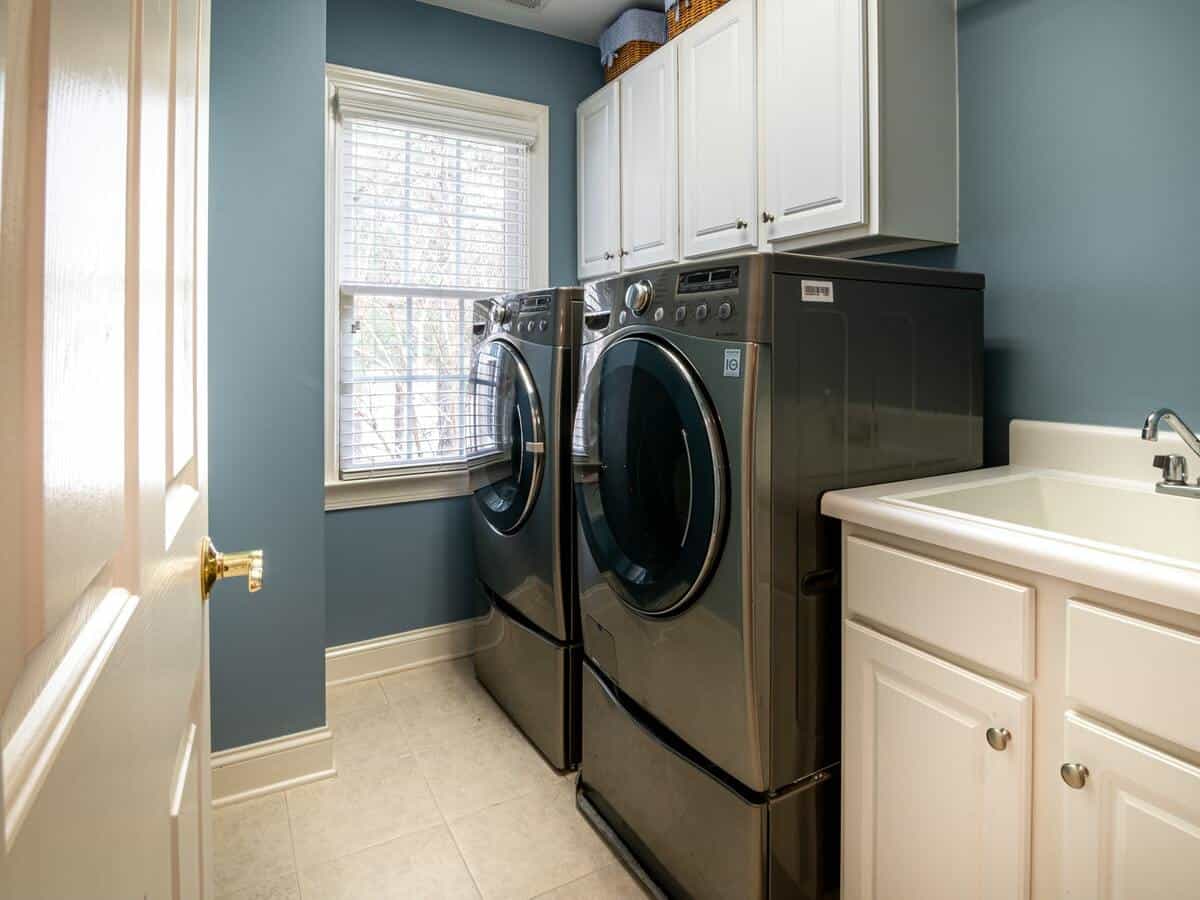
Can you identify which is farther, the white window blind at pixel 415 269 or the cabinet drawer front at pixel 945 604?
the white window blind at pixel 415 269

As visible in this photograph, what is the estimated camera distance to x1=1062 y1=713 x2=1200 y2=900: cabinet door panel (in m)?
0.88

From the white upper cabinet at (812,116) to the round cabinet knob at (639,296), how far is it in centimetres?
64

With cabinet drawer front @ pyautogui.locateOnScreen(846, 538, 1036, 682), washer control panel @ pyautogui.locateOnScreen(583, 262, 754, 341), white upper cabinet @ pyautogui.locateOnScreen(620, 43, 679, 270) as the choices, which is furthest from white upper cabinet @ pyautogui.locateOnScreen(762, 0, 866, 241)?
cabinet drawer front @ pyautogui.locateOnScreen(846, 538, 1036, 682)

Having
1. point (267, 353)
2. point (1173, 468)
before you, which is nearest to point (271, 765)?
point (267, 353)

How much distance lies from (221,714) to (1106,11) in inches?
112

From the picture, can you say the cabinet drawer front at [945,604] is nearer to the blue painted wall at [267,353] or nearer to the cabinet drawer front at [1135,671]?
the cabinet drawer front at [1135,671]

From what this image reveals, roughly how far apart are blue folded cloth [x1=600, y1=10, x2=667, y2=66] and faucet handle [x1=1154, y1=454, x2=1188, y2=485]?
234 centimetres

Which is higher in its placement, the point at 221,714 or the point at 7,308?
the point at 7,308

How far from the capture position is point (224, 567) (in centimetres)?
81

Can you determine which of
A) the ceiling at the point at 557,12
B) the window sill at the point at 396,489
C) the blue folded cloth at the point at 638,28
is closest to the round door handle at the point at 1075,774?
the window sill at the point at 396,489

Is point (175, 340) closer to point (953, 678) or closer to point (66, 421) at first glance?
point (66, 421)

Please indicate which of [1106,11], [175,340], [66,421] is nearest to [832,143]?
[1106,11]

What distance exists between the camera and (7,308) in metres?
0.19

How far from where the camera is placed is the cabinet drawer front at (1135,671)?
873 millimetres
